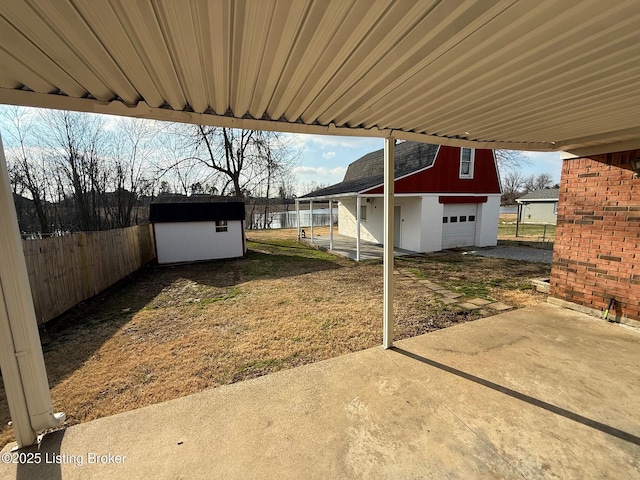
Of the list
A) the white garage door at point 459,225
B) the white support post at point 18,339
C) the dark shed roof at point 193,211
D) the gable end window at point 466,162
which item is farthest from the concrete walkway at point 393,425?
the gable end window at point 466,162

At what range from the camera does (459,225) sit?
12805 mm

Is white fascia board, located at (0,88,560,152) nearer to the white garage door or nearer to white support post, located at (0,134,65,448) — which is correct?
white support post, located at (0,134,65,448)

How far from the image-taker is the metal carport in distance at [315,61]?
1.31 m

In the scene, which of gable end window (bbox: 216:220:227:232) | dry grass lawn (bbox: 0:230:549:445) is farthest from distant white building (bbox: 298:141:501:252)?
gable end window (bbox: 216:220:227:232)

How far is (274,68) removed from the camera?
1.80 m

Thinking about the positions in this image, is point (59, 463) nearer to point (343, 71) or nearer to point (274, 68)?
point (274, 68)

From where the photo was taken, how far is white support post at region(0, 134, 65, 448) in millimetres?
2035

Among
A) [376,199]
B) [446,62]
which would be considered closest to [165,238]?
[376,199]

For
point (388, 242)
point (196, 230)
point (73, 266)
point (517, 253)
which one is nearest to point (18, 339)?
point (388, 242)

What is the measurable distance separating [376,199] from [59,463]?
13.3 metres

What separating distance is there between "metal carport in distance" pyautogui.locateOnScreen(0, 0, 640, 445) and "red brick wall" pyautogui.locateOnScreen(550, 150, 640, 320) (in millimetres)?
1878

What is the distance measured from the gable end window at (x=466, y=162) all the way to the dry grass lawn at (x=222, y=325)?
5093mm

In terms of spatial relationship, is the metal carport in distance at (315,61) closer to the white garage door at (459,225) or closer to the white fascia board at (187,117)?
the white fascia board at (187,117)

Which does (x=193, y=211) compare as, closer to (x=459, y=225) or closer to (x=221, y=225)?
(x=221, y=225)
